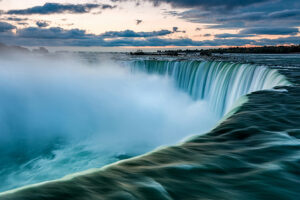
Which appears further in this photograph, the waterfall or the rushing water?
the waterfall

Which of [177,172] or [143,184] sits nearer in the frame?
[143,184]

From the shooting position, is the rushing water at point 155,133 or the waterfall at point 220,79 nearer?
the rushing water at point 155,133

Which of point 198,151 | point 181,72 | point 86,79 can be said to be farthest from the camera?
point 86,79

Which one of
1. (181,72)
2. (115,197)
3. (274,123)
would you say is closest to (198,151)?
(115,197)

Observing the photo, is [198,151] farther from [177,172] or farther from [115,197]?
[115,197]

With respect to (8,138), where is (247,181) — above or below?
above
